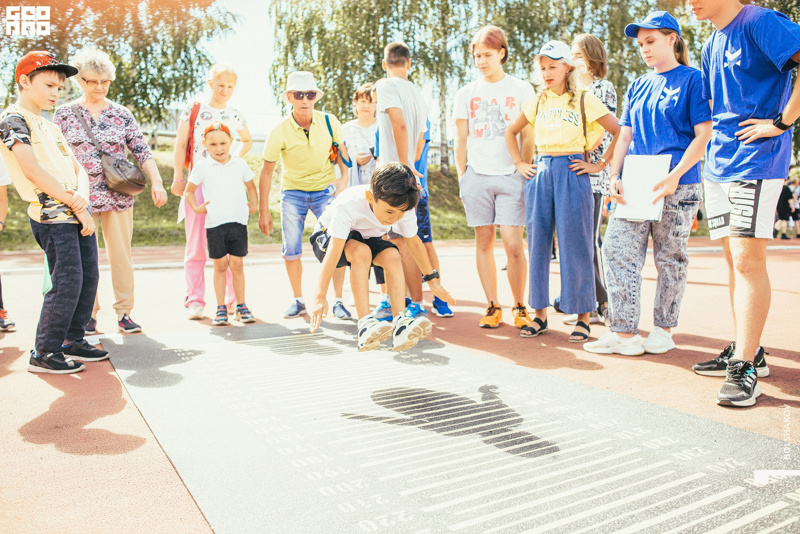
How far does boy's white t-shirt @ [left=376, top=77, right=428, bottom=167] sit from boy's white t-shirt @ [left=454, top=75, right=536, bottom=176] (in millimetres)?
484

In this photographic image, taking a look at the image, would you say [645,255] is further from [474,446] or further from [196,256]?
[196,256]

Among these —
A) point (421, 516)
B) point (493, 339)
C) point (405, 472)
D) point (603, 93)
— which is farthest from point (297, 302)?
point (421, 516)

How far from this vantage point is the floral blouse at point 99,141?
17.2 feet

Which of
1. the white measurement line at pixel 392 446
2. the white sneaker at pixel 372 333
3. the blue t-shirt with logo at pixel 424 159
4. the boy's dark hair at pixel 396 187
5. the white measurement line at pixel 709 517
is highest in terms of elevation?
the blue t-shirt with logo at pixel 424 159

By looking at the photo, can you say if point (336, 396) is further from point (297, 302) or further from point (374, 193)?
point (297, 302)

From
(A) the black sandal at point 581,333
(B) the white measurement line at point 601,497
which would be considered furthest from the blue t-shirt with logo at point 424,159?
(B) the white measurement line at point 601,497

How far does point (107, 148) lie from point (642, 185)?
4.10m

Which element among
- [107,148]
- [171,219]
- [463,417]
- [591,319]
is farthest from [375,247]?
[171,219]

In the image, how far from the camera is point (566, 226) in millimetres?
4973

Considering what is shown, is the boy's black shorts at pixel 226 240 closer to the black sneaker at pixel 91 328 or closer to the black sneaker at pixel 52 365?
the black sneaker at pixel 91 328

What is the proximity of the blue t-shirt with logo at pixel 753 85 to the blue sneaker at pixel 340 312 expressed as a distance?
347 cm

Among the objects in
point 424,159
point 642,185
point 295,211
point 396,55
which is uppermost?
point 396,55

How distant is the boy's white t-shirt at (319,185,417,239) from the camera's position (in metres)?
4.14

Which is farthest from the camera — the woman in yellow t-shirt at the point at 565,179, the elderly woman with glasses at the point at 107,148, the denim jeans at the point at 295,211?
the denim jeans at the point at 295,211
